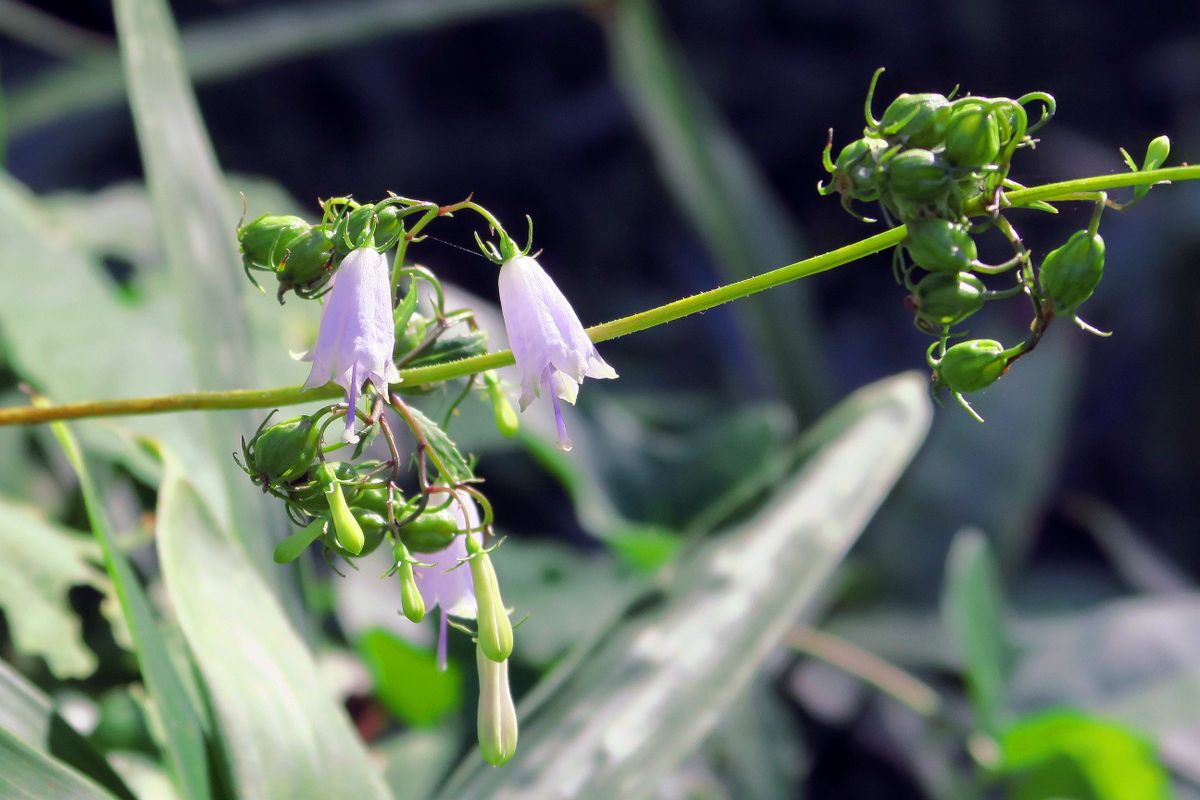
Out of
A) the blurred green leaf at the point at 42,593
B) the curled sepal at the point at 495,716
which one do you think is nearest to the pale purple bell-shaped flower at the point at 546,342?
the curled sepal at the point at 495,716

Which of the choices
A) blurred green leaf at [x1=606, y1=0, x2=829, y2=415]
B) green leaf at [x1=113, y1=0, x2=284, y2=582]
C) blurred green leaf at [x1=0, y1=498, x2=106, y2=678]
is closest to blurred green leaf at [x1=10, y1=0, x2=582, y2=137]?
blurred green leaf at [x1=606, y1=0, x2=829, y2=415]

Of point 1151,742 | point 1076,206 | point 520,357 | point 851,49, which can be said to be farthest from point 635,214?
point 520,357

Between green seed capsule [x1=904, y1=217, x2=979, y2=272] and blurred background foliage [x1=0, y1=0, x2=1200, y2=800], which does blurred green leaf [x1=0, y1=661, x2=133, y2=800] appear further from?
green seed capsule [x1=904, y1=217, x2=979, y2=272]

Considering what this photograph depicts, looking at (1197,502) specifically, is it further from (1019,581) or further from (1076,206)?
(1076,206)

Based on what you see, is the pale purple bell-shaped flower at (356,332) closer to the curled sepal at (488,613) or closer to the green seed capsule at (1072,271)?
the curled sepal at (488,613)

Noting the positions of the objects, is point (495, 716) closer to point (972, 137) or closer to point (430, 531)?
point (430, 531)

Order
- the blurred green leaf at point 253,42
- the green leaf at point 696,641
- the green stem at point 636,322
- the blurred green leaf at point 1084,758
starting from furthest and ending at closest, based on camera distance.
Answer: the blurred green leaf at point 253,42 < the blurred green leaf at point 1084,758 < the green leaf at point 696,641 < the green stem at point 636,322
